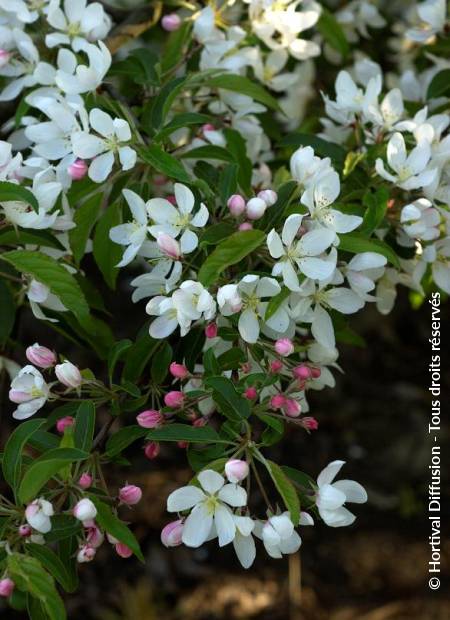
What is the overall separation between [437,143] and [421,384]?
2.06 metres

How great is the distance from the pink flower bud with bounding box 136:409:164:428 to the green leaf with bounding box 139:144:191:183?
41 cm

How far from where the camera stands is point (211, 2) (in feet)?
7.05

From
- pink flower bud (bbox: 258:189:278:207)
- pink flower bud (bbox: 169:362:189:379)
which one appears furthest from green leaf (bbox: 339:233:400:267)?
pink flower bud (bbox: 169:362:189:379)

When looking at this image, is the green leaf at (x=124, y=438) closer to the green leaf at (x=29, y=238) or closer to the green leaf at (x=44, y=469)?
the green leaf at (x=44, y=469)

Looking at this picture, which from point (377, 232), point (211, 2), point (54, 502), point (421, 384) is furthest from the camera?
point (421, 384)

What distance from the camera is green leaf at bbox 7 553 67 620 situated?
4.32 ft

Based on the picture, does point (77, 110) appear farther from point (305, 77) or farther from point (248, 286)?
point (305, 77)

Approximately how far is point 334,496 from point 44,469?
1.53 feet

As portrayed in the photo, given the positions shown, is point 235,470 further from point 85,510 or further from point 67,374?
point 67,374

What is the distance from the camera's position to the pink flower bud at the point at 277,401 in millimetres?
1495

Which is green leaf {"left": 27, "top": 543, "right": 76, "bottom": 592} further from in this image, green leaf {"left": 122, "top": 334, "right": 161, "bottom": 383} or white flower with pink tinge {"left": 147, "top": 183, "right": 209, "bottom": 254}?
white flower with pink tinge {"left": 147, "top": 183, "right": 209, "bottom": 254}

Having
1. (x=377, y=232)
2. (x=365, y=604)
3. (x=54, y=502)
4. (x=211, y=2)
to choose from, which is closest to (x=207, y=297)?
(x=54, y=502)

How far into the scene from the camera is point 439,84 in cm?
221

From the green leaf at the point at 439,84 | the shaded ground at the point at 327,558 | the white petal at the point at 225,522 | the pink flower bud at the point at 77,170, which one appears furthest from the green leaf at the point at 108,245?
the shaded ground at the point at 327,558
